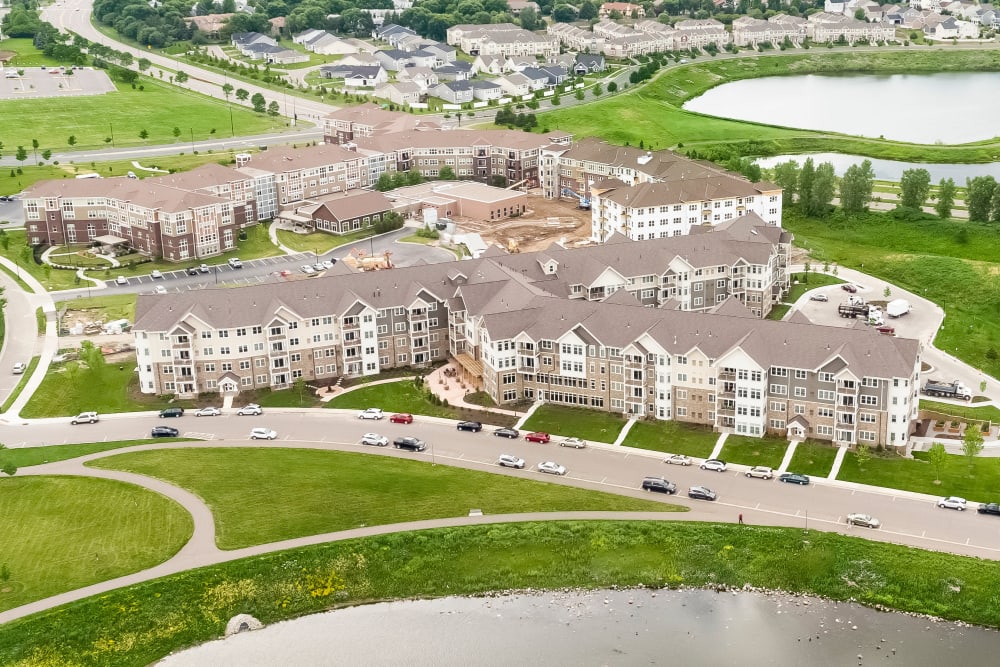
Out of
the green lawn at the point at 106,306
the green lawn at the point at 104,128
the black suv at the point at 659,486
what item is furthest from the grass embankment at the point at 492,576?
the green lawn at the point at 104,128

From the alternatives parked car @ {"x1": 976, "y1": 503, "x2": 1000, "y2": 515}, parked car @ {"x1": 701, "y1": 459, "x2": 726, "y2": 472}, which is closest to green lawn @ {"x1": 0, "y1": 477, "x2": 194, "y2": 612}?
parked car @ {"x1": 701, "y1": 459, "x2": 726, "y2": 472}

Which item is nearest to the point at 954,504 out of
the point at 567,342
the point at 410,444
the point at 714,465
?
the point at 714,465

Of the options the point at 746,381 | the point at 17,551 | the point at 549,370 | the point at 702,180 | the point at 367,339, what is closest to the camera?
the point at 17,551

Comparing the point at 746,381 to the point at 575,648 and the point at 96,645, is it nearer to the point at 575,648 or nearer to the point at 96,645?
the point at 575,648

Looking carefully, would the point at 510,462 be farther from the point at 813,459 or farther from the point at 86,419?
the point at 86,419

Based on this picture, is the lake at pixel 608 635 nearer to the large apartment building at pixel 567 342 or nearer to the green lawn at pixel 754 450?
the green lawn at pixel 754 450

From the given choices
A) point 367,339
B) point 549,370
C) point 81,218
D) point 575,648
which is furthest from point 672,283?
point 81,218
